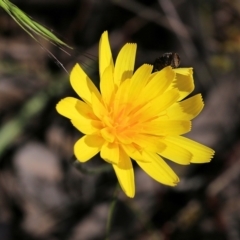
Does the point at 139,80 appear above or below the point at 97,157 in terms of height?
above

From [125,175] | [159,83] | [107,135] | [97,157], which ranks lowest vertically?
[97,157]

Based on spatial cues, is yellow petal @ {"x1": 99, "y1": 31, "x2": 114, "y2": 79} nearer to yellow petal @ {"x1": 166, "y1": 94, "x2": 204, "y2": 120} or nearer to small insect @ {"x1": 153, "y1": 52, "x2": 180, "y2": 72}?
small insect @ {"x1": 153, "y1": 52, "x2": 180, "y2": 72}

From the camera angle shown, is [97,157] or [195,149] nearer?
[195,149]

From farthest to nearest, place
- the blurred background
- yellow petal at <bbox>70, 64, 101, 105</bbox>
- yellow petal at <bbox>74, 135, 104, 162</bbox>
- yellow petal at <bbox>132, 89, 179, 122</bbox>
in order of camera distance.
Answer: the blurred background
yellow petal at <bbox>132, 89, 179, 122</bbox>
yellow petal at <bbox>70, 64, 101, 105</bbox>
yellow petal at <bbox>74, 135, 104, 162</bbox>

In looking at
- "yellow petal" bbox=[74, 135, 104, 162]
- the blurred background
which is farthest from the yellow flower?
the blurred background

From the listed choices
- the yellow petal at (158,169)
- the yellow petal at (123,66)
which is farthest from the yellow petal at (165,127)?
the yellow petal at (123,66)

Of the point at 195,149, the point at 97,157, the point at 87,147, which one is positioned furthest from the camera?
the point at 97,157

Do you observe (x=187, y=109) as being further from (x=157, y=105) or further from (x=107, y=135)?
(x=107, y=135)

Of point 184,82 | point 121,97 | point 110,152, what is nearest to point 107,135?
point 110,152
